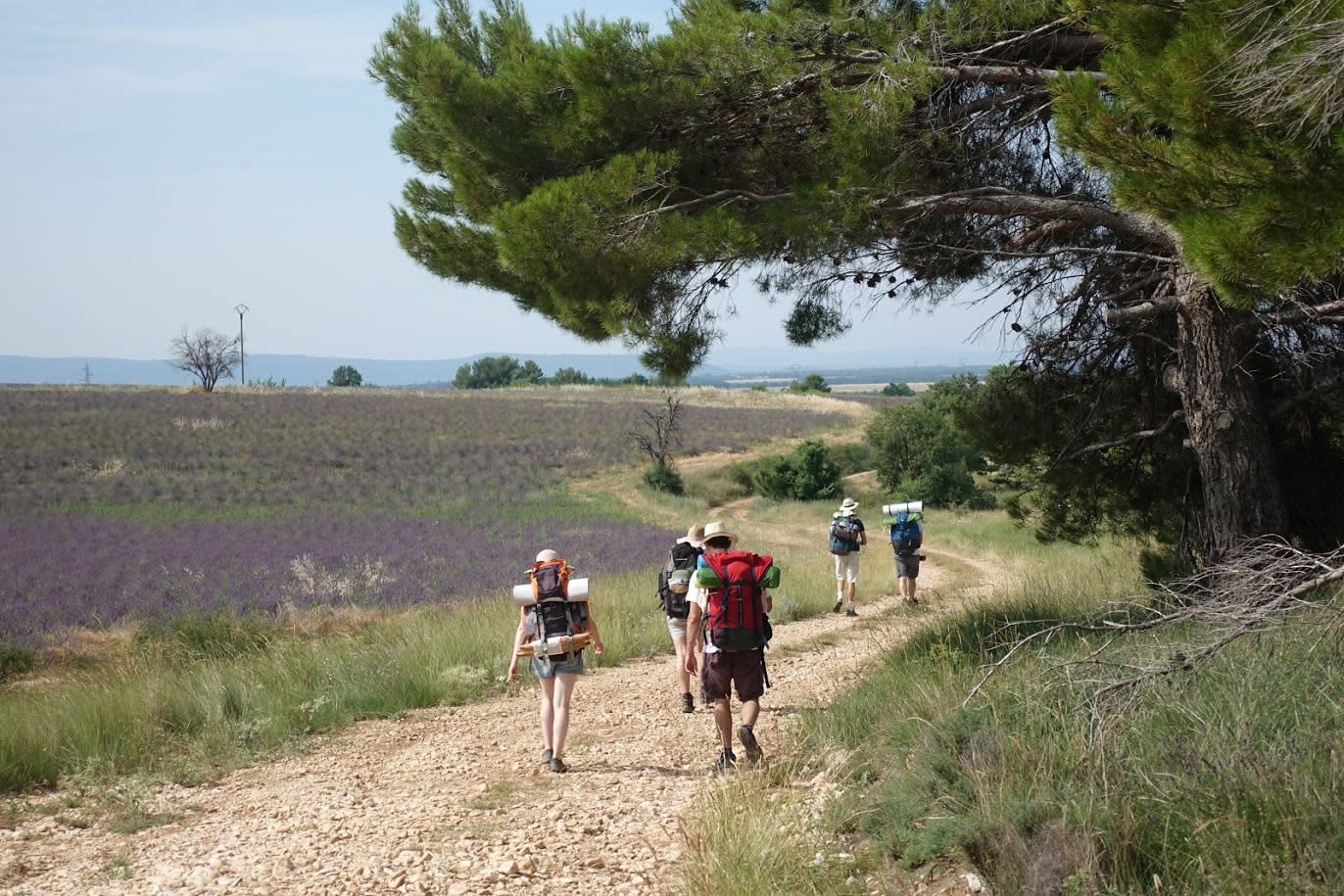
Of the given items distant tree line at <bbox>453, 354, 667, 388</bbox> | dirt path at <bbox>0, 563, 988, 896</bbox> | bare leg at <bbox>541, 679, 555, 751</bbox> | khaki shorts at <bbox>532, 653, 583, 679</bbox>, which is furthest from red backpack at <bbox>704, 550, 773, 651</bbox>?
distant tree line at <bbox>453, 354, 667, 388</bbox>

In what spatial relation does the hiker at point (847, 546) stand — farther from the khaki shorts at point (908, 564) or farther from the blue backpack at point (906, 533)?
the khaki shorts at point (908, 564)

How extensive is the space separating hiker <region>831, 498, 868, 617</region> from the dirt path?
4726 mm

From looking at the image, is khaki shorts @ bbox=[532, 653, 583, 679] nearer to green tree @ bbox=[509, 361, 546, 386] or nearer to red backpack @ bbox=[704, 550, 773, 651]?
red backpack @ bbox=[704, 550, 773, 651]

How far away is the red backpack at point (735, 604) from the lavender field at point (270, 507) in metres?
9.72

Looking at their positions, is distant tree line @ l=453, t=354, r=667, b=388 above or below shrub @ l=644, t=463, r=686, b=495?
above

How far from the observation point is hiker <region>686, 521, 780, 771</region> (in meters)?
7.16

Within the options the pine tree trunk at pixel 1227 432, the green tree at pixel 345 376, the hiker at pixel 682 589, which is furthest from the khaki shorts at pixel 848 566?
the green tree at pixel 345 376

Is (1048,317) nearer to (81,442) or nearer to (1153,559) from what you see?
(1153,559)

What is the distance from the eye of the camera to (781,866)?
5133mm

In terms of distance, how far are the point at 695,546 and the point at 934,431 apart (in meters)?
30.3

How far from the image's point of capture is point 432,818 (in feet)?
22.0

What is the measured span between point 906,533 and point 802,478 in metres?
23.5

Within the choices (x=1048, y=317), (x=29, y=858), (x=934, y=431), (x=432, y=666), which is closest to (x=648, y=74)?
(x=1048, y=317)

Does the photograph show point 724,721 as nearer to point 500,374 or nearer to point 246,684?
point 246,684
